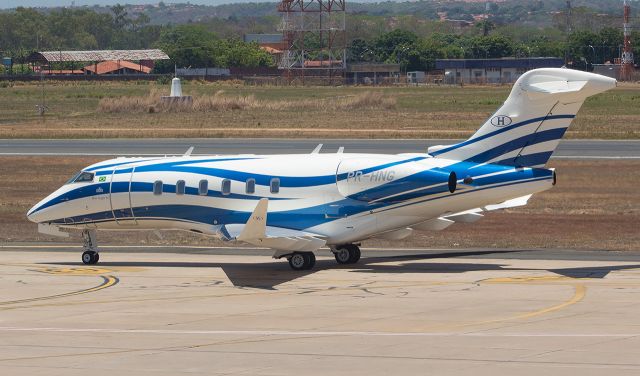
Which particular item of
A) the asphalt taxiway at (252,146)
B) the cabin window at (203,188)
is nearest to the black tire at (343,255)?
the cabin window at (203,188)

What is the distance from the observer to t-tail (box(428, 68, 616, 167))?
32.9 m

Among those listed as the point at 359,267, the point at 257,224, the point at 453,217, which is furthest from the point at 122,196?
Result: the point at 453,217

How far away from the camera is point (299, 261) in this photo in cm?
3481

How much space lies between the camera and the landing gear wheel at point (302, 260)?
1368 inches

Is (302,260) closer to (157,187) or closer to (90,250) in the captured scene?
(157,187)

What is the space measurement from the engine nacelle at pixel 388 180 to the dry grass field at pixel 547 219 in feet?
21.5

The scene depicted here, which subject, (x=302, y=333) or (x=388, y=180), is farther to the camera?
(x=388, y=180)

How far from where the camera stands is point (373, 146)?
230 feet

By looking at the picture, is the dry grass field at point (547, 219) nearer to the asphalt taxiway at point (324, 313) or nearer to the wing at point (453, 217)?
the asphalt taxiway at point (324, 313)

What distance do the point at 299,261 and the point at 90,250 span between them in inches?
275

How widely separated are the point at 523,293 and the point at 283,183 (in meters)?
8.81

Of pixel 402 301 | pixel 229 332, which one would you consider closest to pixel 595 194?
pixel 402 301

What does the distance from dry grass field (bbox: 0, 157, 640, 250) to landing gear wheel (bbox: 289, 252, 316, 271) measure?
6549mm

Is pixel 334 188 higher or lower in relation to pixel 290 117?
higher
